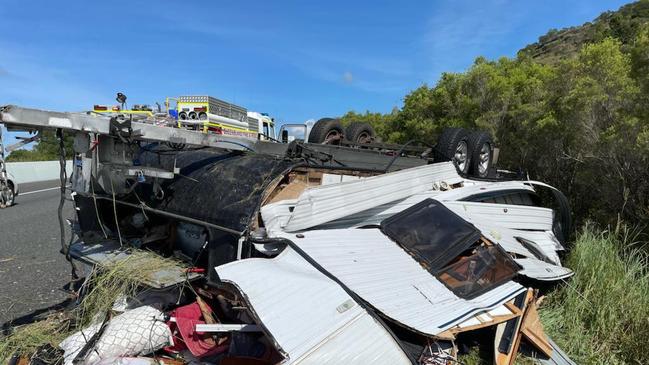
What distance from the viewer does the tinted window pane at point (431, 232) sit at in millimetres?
3281

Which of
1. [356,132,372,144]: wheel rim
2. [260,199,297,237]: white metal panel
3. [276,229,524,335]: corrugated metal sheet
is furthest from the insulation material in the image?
[356,132,372,144]: wheel rim

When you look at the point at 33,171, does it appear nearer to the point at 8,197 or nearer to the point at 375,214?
the point at 8,197

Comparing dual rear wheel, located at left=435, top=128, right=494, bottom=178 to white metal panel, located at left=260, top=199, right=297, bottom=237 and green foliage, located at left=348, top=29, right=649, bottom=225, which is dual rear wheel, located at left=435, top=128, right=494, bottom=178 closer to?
green foliage, located at left=348, top=29, right=649, bottom=225

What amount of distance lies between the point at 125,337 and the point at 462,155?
471 centimetres

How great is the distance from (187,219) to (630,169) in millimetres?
5378

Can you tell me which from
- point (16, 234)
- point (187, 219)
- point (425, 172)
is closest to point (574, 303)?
point (425, 172)

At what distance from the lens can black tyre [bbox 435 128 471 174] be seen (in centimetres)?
574

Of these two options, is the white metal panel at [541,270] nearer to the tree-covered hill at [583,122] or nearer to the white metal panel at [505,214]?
the white metal panel at [505,214]

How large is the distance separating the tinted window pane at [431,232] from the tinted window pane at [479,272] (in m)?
0.08

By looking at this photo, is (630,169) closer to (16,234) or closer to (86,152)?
(86,152)

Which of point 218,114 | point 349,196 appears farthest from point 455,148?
point 218,114

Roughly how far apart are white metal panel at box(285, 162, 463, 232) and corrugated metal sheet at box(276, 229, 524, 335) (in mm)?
141

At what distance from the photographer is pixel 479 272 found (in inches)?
126

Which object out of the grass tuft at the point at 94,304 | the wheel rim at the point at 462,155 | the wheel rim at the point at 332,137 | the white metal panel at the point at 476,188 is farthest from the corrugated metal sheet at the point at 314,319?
the wheel rim at the point at 332,137
